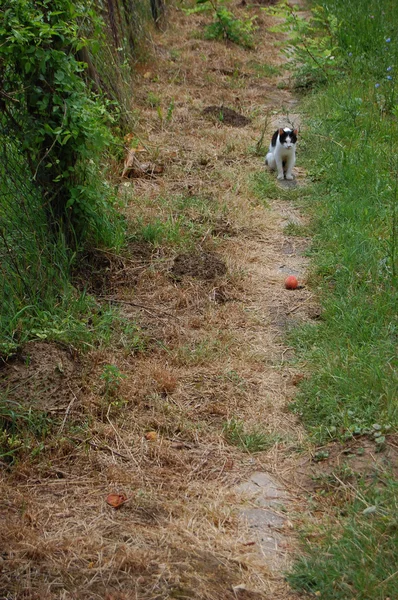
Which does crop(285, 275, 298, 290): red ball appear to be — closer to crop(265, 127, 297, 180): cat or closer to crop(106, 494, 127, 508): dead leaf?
crop(265, 127, 297, 180): cat

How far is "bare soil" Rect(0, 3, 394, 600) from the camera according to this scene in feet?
9.39

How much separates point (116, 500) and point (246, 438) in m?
0.78

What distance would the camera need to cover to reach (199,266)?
5289 millimetres

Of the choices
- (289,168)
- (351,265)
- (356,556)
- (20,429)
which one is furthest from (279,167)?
(356,556)

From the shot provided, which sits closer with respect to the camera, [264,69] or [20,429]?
[20,429]

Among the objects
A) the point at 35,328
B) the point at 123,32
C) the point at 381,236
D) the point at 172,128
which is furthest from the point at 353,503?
the point at 123,32

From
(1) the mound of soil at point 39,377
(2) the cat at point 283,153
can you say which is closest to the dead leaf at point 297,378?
(1) the mound of soil at point 39,377

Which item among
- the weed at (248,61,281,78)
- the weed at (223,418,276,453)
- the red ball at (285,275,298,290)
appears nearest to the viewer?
the weed at (223,418,276,453)

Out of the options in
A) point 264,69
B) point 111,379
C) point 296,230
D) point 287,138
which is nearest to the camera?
point 111,379

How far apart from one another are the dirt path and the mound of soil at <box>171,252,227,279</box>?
0.6 inches

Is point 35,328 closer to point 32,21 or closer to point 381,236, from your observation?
point 32,21

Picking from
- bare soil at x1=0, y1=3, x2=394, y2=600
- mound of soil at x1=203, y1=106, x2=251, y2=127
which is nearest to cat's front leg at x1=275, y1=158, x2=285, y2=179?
bare soil at x1=0, y1=3, x2=394, y2=600

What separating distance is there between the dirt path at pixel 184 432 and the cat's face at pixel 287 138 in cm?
42

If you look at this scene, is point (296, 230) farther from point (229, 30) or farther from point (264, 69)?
A: point (229, 30)
